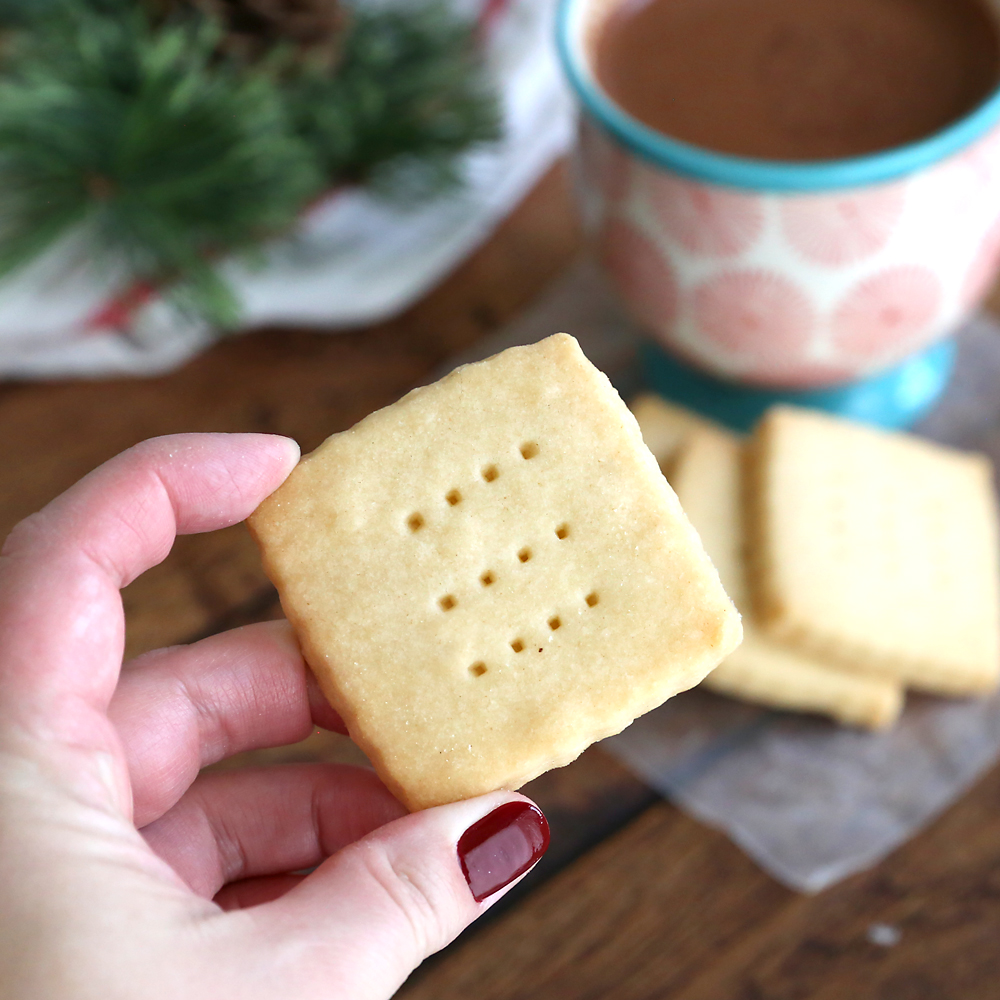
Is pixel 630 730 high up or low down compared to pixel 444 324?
down

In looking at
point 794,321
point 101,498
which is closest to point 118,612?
point 101,498

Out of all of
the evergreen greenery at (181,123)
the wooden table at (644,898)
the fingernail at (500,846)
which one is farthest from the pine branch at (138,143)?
the fingernail at (500,846)

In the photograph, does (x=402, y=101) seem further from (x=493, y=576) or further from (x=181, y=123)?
(x=493, y=576)

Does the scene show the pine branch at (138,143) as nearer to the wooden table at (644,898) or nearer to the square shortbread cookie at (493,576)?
the wooden table at (644,898)

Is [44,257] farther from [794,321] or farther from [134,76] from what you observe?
[794,321]

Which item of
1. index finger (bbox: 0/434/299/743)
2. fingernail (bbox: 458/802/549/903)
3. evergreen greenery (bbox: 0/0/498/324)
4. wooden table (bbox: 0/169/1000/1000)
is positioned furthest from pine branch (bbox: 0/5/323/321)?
fingernail (bbox: 458/802/549/903)

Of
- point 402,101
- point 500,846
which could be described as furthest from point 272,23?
point 500,846

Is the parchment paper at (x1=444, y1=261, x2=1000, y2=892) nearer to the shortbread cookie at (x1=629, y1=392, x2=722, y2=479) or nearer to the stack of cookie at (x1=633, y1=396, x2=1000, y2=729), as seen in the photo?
the stack of cookie at (x1=633, y1=396, x2=1000, y2=729)
